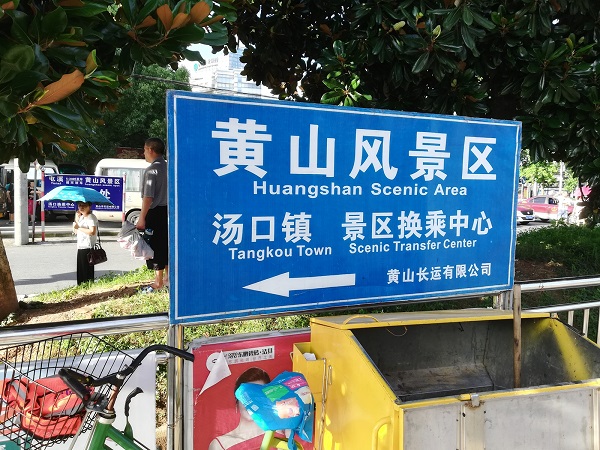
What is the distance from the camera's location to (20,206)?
12.5 m

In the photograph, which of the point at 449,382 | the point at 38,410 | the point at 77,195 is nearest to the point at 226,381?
the point at 38,410

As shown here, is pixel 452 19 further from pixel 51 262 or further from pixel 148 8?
pixel 51 262

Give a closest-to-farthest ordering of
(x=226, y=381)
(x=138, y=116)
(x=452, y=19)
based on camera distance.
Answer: (x=226, y=381) → (x=452, y=19) → (x=138, y=116)

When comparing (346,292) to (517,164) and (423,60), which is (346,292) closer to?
(517,164)

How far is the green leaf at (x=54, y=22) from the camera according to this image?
1960 mm

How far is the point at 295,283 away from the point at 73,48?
1386 mm

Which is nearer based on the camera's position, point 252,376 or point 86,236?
point 252,376

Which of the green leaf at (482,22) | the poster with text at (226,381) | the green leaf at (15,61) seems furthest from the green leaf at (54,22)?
the green leaf at (482,22)

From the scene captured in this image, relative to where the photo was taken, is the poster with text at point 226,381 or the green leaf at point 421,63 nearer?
the poster with text at point 226,381

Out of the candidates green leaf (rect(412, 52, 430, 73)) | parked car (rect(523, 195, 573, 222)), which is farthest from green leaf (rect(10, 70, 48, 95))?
parked car (rect(523, 195, 573, 222))

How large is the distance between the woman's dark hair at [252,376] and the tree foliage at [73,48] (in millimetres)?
1308

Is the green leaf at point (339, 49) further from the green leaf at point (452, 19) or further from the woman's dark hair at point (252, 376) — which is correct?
the woman's dark hair at point (252, 376)

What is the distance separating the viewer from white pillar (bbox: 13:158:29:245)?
12.0 meters

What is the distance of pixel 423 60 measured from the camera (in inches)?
150
